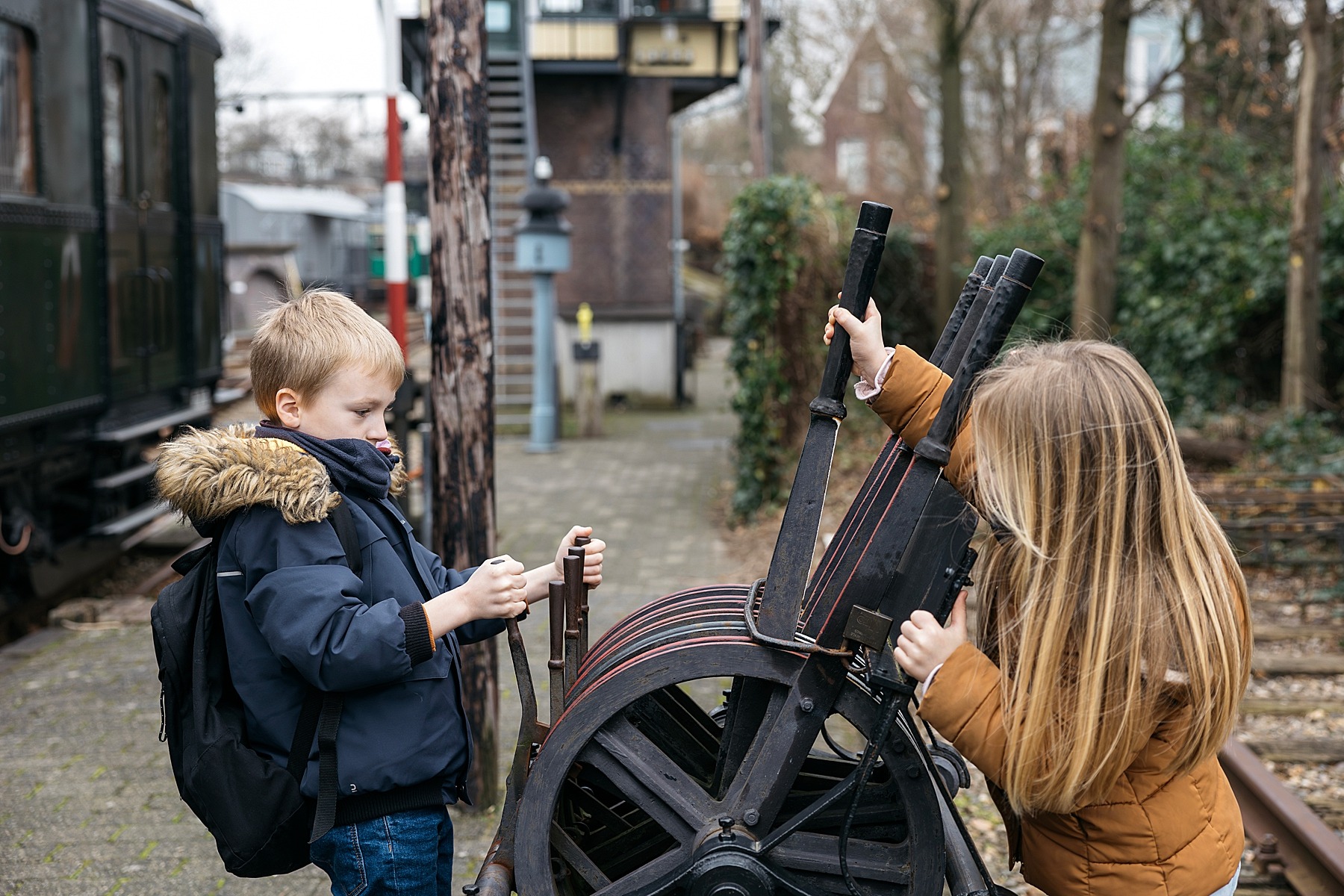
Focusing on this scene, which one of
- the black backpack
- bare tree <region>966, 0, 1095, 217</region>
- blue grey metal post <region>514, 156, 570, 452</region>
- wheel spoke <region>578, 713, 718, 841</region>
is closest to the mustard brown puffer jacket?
wheel spoke <region>578, 713, 718, 841</region>

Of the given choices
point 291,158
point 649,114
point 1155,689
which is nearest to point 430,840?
point 1155,689

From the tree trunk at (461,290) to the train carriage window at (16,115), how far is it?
3582mm

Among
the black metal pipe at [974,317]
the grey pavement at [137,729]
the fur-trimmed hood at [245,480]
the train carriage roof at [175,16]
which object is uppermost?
the train carriage roof at [175,16]

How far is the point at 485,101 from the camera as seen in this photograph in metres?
4.00

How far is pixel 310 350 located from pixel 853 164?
39.7 metres

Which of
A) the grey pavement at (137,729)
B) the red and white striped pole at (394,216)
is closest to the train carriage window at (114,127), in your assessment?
the red and white striped pole at (394,216)

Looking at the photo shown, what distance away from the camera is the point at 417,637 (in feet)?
7.20

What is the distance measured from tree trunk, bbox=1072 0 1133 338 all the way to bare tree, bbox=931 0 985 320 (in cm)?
363

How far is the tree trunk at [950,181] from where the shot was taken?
15.5 metres

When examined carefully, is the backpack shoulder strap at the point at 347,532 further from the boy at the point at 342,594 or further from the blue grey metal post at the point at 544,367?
the blue grey metal post at the point at 544,367

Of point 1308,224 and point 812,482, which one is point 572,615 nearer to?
point 812,482

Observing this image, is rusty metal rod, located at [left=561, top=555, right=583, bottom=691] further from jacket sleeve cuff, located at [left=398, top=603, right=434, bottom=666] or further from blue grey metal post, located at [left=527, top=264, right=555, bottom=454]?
blue grey metal post, located at [left=527, top=264, right=555, bottom=454]

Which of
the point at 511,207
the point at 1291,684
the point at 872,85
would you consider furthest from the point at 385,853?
Result: the point at 872,85

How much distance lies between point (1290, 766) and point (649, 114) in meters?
14.3
